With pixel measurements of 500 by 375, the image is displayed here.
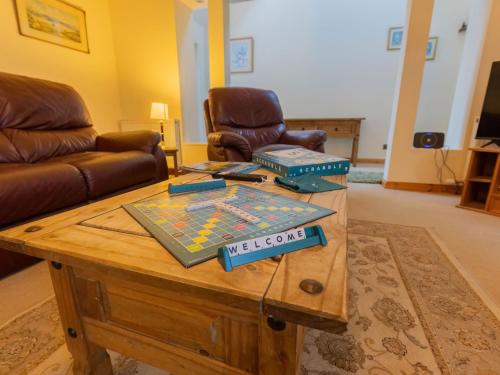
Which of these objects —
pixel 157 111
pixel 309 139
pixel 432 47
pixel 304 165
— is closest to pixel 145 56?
pixel 157 111

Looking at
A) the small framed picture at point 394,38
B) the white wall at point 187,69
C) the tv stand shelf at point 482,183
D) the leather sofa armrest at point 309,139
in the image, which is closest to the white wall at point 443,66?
the small framed picture at point 394,38

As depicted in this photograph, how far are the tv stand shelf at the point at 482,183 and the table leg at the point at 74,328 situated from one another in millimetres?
2356

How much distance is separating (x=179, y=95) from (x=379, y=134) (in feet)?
9.58

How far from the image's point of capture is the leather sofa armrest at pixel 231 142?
174 cm

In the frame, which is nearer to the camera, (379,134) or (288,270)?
(288,270)

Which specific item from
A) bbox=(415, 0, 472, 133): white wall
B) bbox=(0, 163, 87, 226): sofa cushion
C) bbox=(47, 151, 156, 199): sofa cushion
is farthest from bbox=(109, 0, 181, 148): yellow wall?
bbox=(415, 0, 472, 133): white wall

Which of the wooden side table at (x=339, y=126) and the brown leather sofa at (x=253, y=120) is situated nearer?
the brown leather sofa at (x=253, y=120)

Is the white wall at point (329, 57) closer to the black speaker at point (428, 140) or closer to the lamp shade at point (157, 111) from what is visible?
the black speaker at point (428, 140)

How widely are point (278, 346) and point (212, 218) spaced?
28 cm

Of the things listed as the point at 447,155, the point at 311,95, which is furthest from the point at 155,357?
the point at 311,95

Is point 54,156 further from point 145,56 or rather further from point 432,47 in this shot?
point 432,47

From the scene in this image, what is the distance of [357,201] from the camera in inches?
81.0

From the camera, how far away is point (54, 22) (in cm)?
229

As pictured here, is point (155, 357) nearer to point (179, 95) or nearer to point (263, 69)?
point (179, 95)
